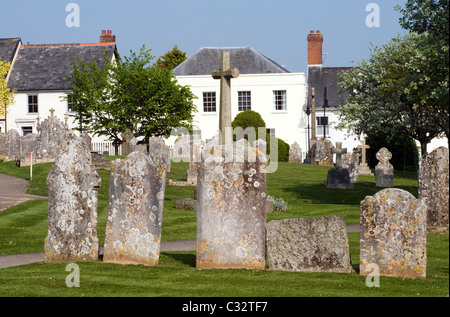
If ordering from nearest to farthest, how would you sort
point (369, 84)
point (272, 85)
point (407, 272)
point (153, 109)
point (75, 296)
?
point (75, 296)
point (407, 272)
point (153, 109)
point (369, 84)
point (272, 85)

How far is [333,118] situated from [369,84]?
45.2ft

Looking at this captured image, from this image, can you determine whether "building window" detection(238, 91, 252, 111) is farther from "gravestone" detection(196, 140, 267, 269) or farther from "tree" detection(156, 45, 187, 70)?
"gravestone" detection(196, 140, 267, 269)

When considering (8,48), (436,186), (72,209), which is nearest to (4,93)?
(8,48)

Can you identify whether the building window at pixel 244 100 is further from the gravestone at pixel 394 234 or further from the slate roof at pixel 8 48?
the gravestone at pixel 394 234

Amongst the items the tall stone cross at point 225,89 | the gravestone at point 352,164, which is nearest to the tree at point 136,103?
Result: the gravestone at point 352,164

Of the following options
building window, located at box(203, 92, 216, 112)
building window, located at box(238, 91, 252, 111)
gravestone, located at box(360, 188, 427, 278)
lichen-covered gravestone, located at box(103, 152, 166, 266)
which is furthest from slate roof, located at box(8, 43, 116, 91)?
gravestone, located at box(360, 188, 427, 278)

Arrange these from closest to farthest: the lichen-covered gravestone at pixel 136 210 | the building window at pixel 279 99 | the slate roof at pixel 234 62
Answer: the lichen-covered gravestone at pixel 136 210, the building window at pixel 279 99, the slate roof at pixel 234 62

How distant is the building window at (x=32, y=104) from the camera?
6219cm

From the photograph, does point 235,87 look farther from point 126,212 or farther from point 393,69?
point 126,212

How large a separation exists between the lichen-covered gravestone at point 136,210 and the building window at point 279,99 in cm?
4663

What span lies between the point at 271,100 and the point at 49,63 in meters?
18.8

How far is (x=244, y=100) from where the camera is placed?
59.9 meters

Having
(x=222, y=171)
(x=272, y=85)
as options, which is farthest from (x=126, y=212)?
(x=272, y=85)

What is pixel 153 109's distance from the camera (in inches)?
1682
